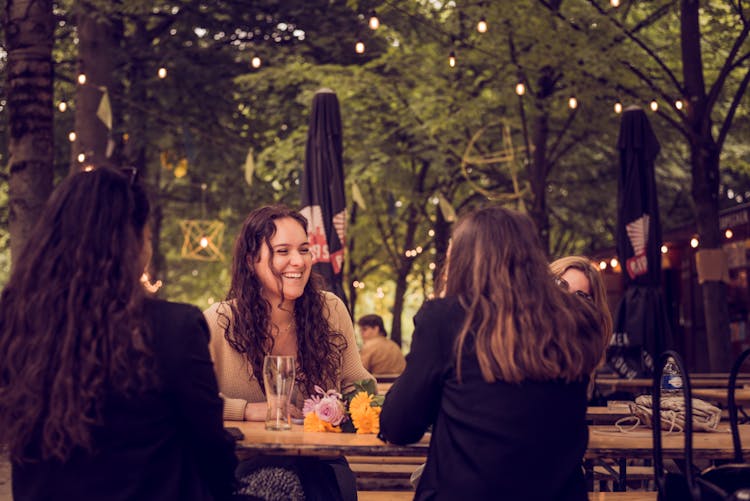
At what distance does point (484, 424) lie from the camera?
10.5 feet

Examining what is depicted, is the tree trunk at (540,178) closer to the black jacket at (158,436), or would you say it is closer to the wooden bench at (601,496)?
the wooden bench at (601,496)

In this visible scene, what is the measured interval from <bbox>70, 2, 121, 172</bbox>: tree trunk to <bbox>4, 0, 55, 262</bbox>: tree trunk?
4.38 meters

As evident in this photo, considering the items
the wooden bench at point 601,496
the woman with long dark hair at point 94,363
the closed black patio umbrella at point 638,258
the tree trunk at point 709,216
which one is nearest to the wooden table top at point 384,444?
the woman with long dark hair at point 94,363

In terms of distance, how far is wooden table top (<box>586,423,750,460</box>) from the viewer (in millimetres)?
3686

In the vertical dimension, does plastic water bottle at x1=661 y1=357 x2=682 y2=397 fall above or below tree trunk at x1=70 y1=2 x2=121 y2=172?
below

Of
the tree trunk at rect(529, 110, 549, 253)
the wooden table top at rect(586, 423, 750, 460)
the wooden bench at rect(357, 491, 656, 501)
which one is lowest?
the wooden bench at rect(357, 491, 656, 501)

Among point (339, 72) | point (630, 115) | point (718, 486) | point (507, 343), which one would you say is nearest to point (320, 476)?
point (507, 343)

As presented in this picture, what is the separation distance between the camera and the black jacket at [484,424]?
318 cm

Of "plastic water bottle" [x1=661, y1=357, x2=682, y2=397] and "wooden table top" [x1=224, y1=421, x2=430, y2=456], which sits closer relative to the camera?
"wooden table top" [x1=224, y1=421, x2=430, y2=456]

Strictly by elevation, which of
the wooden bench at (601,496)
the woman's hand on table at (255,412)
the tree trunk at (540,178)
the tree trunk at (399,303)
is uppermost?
the tree trunk at (540,178)

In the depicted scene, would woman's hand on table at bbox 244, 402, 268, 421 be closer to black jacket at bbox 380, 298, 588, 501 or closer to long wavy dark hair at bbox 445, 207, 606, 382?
black jacket at bbox 380, 298, 588, 501

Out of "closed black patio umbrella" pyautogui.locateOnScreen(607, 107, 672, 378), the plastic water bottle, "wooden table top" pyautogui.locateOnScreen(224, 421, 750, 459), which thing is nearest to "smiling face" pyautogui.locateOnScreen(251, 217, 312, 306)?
"wooden table top" pyautogui.locateOnScreen(224, 421, 750, 459)

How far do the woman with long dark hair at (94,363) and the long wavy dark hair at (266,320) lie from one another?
1508 mm

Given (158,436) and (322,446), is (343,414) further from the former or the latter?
(158,436)
